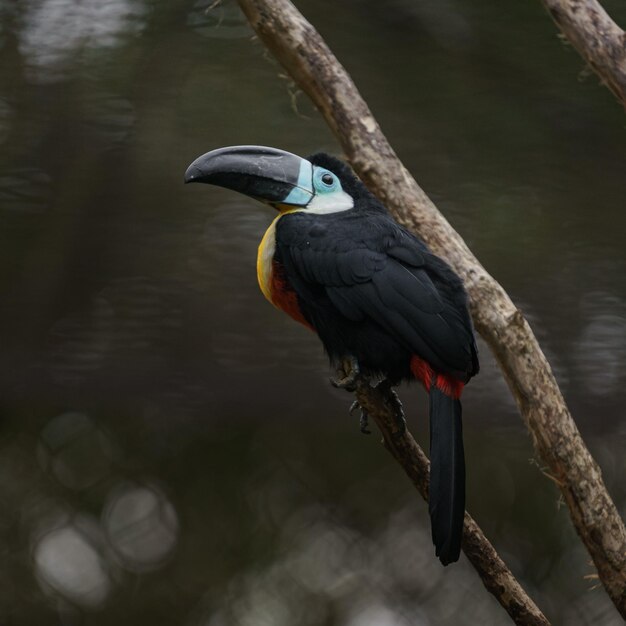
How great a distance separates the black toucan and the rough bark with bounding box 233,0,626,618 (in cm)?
8

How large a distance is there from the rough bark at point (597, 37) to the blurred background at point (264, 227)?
73cm

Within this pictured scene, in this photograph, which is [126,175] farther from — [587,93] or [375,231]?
[587,93]

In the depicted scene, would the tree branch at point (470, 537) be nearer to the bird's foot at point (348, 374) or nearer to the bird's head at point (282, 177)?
the bird's foot at point (348, 374)

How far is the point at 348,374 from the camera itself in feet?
7.87

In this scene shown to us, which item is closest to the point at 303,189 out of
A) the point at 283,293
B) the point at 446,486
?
the point at 283,293

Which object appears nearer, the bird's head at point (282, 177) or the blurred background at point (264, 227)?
the bird's head at point (282, 177)

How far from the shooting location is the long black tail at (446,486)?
6.80ft

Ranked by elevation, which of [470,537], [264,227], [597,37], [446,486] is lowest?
[264,227]

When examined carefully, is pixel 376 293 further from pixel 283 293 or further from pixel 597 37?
pixel 597 37

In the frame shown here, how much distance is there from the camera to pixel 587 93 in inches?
128

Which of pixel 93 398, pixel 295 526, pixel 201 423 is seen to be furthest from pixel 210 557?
pixel 93 398

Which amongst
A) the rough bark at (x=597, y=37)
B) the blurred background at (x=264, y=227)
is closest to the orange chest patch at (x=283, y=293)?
the blurred background at (x=264, y=227)

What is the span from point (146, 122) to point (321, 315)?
3.53 feet

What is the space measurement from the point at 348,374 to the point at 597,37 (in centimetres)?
89
